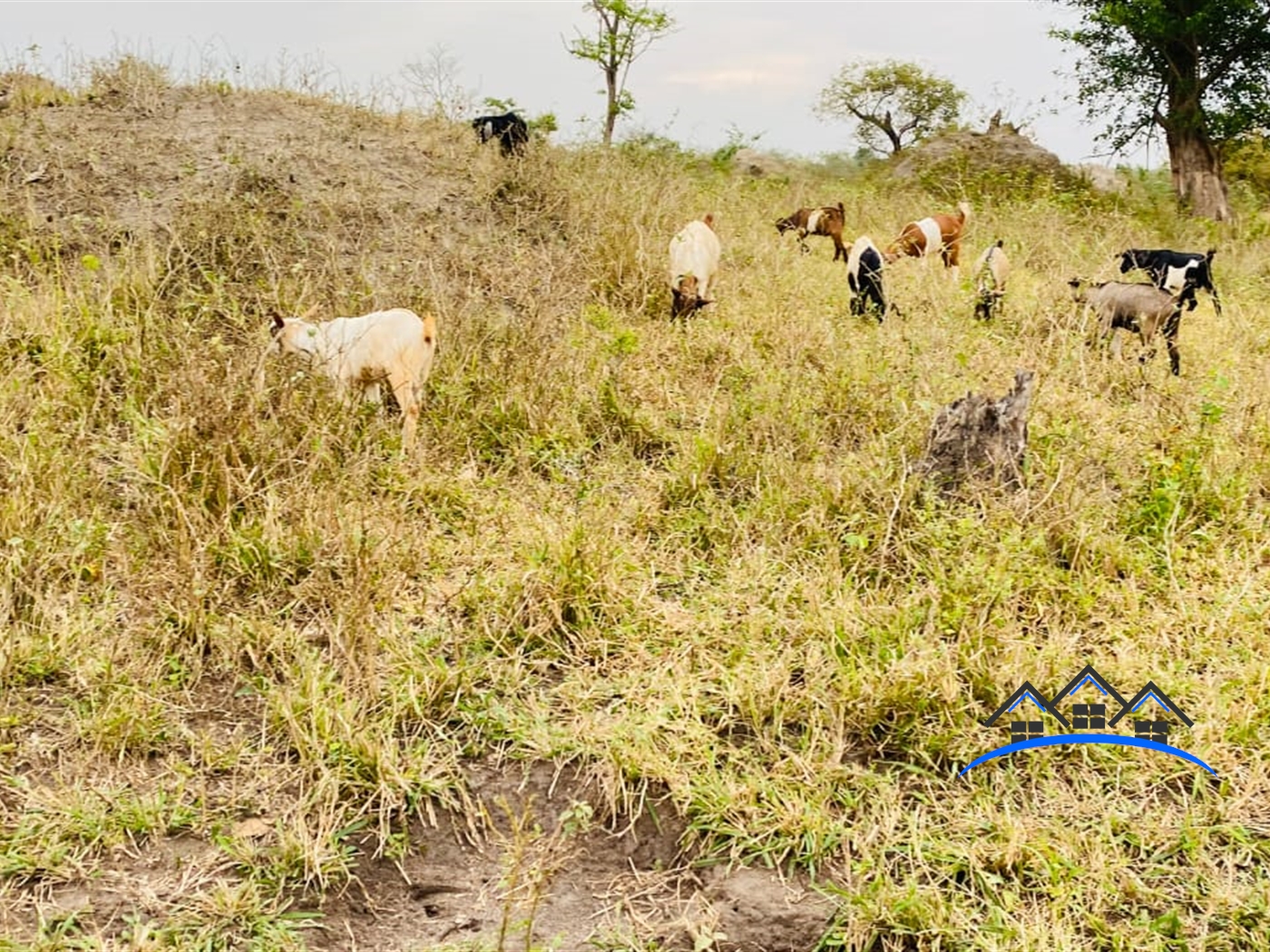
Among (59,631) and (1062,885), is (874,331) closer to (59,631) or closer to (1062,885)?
(1062,885)

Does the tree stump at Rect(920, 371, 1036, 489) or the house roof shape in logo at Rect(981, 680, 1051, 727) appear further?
the tree stump at Rect(920, 371, 1036, 489)

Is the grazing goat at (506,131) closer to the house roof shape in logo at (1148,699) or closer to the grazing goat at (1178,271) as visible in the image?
the grazing goat at (1178,271)

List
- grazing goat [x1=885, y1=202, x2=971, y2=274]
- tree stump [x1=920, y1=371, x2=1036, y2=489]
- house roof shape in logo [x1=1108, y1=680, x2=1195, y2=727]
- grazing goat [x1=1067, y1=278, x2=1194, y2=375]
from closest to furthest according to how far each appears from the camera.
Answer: house roof shape in logo [x1=1108, y1=680, x2=1195, y2=727]
tree stump [x1=920, y1=371, x2=1036, y2=489]
grazing goat [x1=1067, y1=278, x2=1194, y2=375]
grazing goat [x1=885, y1=202, x2=971, y2=274]

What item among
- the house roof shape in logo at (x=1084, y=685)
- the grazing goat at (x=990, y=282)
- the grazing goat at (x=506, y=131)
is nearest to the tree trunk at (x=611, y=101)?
the grazing goat at (x=506, y=131)

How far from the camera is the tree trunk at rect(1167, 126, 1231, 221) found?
11.4 metres

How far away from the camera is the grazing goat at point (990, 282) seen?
6.08 meters

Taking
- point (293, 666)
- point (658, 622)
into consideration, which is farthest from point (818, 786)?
point (293, 666)

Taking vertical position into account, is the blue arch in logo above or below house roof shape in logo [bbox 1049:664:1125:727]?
below

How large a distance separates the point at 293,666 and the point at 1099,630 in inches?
106

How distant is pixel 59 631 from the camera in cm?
316

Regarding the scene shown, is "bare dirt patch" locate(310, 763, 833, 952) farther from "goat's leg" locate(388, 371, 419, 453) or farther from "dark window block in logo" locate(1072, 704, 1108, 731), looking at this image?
"goat's leg" locate(388, 371, 419, 453)

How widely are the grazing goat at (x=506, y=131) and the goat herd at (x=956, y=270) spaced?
2035 mm

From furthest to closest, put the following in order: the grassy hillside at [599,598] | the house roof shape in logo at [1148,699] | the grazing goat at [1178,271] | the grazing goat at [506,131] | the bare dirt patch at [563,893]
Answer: the grazing goat at [506,131], the grazing goat at [1178,271], the house roof shape in logo at [1148,699], the grassy hillside at [599,598], the bare dirt patch at [563,893]

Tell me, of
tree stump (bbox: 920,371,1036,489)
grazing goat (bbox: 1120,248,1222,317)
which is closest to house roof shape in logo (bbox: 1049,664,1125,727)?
tree stump (bbox: 920,371,1036,489)
